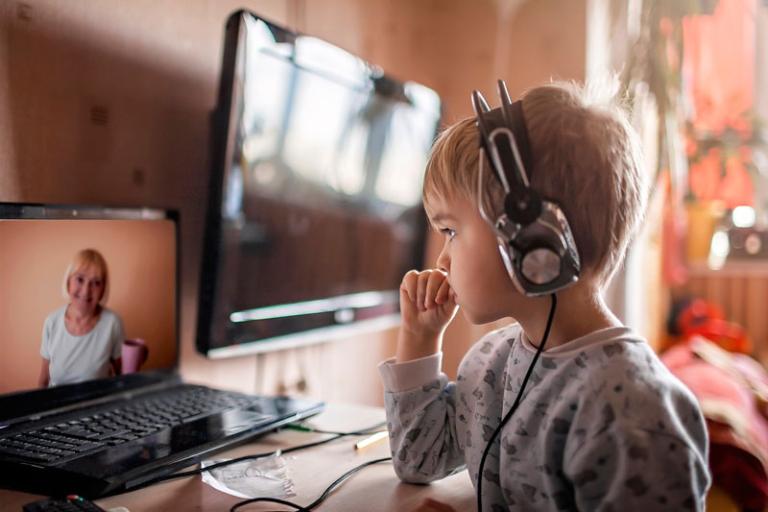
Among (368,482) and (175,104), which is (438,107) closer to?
(175,104)

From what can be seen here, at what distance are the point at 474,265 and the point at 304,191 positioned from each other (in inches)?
27.6

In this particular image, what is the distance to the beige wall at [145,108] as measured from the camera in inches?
40.7

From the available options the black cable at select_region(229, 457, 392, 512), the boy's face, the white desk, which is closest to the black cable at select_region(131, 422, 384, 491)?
the white desk

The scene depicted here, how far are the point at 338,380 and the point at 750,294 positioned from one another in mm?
1985

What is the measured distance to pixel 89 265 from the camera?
3.34 ft

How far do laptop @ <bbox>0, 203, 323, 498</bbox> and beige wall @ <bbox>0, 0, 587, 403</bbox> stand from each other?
0.11m

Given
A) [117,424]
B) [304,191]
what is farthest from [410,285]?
[304,191]

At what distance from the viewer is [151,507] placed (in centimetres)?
77

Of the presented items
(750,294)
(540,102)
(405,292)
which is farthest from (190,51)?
(750,294)

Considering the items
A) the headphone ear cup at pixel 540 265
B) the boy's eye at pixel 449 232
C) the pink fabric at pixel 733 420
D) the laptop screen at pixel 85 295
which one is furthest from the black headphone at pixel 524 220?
the pink fabric at pixel 733 420

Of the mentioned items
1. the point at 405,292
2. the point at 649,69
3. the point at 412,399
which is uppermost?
the point at 649,69

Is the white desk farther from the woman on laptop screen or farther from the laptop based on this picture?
the woman on laptop screen

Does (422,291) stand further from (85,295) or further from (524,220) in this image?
(85,295)

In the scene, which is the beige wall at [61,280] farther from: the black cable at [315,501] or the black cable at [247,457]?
the black cable at [315,501]
